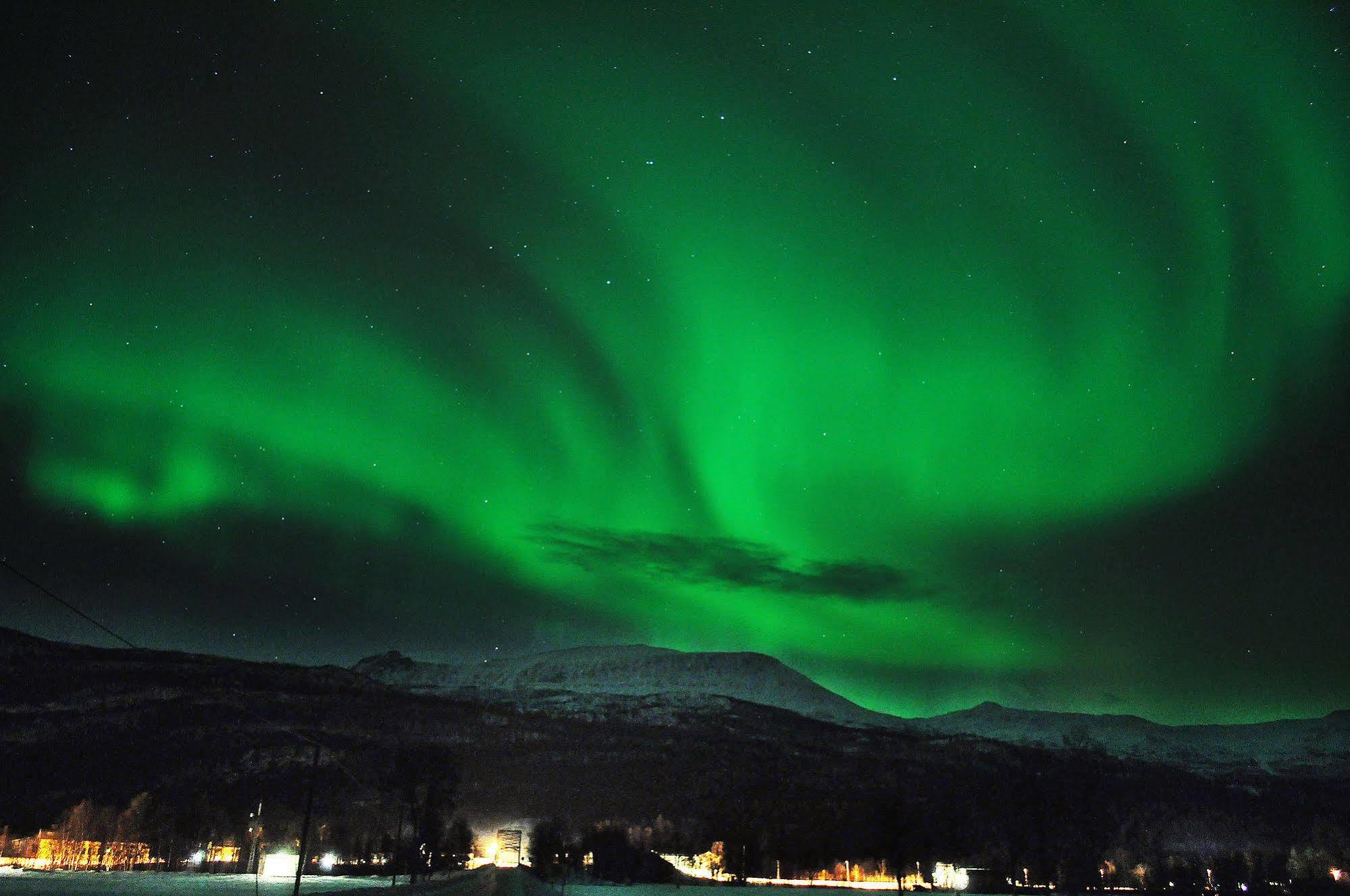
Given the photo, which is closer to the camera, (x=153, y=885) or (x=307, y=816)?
(x=307, y=816)

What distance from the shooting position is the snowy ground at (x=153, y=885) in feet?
243

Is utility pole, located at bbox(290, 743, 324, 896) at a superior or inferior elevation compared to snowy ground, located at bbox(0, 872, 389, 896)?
superior

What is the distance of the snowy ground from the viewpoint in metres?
74.2

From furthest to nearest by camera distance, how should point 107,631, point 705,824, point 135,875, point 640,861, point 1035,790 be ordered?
point 705,824
point 1035,790
point 640,861
point 135,875
point 107,631

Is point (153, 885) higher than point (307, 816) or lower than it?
lower

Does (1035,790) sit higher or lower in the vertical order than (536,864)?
higher

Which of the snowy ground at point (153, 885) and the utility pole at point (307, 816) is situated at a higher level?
the utility pole at point (307, 816)

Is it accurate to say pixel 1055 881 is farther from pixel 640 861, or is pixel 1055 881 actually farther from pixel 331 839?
pixel 331 839

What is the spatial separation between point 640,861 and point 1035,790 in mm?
75545

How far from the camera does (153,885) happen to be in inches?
3620

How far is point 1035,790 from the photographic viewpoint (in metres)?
180

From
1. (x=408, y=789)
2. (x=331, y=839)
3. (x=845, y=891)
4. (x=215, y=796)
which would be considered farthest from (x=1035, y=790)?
(x=215, y=796)

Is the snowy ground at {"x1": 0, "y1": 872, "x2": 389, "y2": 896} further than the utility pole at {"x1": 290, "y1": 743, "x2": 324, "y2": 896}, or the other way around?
the snowy ground at {"x1": 0, "y1": 872, "x2": 389, "y2": 896}

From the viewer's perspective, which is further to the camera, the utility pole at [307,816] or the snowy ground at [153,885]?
the snowy ground at [153,885]
